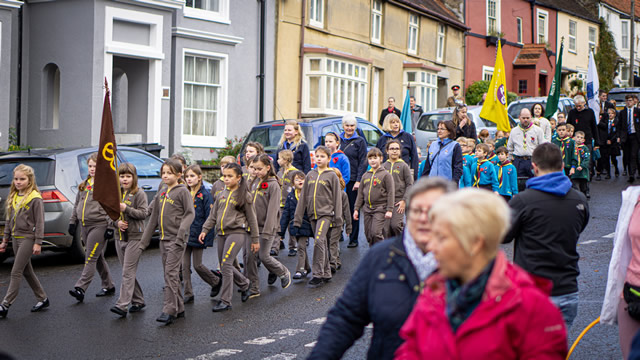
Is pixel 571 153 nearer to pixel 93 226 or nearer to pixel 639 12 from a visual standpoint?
pixel 93 226

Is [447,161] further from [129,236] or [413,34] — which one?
[413,34]

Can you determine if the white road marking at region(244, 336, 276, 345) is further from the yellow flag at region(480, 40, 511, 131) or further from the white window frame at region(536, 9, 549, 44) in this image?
the white window frame at region(536, 9, 549, 44)

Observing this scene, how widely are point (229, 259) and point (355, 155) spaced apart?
15.5 ft

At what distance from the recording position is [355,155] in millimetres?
13383

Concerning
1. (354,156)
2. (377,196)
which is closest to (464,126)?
(354,156)

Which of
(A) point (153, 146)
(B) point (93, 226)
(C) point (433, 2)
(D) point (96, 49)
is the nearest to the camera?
(B) point (93, 226)

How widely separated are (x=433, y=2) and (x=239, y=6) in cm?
1652

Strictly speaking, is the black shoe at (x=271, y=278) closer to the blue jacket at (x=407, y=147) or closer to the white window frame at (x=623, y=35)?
the blue jacket at (x=407, y=147)

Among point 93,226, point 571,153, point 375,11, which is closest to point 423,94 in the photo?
point 375,11

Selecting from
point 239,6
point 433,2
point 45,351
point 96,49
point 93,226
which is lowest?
point 45,351

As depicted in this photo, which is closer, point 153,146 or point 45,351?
point 45,351

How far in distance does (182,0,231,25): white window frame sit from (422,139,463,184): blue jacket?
1228cm

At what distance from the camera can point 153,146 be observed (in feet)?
57.7

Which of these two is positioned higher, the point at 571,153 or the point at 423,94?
the point at 423,94
